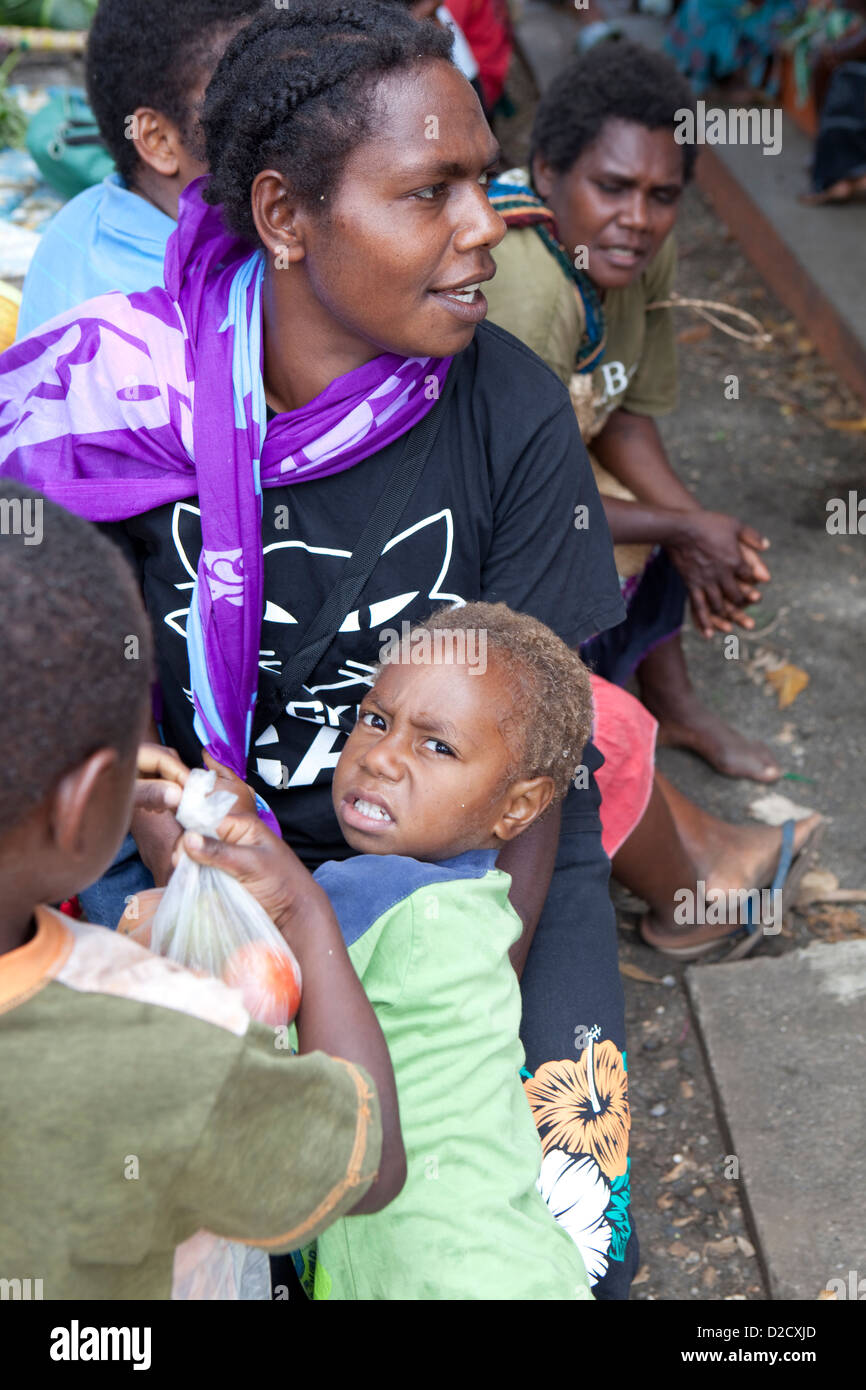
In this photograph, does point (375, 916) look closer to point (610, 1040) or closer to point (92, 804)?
point (610, 1040)

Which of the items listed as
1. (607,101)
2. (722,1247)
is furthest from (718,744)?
(607,101)

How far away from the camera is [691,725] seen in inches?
141

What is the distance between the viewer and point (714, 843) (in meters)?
3.02

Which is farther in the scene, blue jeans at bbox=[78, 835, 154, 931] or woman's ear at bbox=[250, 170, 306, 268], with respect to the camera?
blue jeans at bbox=[78, 835, 154, 931]

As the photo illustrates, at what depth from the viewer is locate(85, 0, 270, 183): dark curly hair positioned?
A: 2.43 metres

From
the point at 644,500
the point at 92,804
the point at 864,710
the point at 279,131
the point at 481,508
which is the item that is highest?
the point at 279,131

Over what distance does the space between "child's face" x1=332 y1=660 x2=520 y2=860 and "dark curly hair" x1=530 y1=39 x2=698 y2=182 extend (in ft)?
5.37

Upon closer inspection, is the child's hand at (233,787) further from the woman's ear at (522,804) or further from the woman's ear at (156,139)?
the woman's ear at (156,139)

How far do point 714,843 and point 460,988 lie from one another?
1.44m

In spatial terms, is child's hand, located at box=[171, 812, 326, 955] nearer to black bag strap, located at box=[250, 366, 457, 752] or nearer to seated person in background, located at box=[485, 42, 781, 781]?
black bag strap, located at box=[250, 366, 457, 752]

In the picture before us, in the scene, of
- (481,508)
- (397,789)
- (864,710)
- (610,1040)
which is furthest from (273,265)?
(864,710)

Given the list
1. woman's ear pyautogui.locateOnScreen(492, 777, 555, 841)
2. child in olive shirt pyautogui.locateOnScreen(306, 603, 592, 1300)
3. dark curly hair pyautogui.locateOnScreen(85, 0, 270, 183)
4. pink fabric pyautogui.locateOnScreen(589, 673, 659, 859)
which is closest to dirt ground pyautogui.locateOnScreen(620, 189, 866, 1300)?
pink fabric pyautogui.locateOnScreen(589, 673, 659, 859)

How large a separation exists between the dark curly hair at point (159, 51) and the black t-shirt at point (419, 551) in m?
0.80

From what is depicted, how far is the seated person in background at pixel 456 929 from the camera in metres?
1.63
